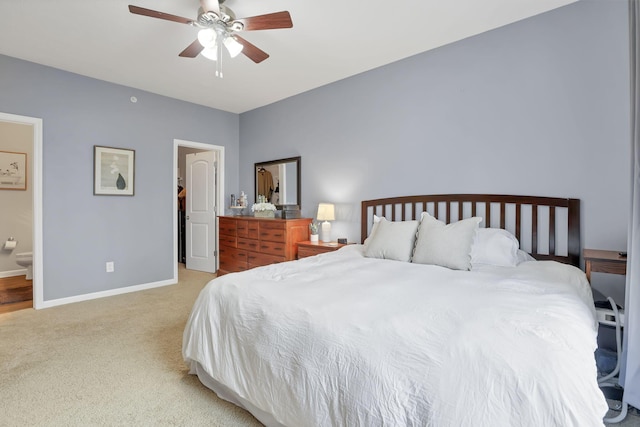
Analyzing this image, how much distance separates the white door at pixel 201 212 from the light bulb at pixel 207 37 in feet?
9.72

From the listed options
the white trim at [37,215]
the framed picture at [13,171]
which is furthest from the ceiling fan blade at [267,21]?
the framed picture at [13,171]

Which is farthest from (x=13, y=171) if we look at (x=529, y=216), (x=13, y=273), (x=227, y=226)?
(x=529, y=216)

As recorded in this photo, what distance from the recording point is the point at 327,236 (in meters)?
3.98

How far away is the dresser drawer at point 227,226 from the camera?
15.5 feet

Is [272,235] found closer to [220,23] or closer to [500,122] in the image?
[220,23]

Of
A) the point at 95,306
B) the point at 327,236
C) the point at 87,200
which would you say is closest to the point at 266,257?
the point at 327,236

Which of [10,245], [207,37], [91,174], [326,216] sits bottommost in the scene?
[10,245]

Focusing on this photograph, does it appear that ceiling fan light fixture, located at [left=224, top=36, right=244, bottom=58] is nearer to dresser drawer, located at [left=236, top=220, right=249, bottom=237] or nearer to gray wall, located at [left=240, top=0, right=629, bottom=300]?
gray wall, located at [left=240, top=0, right=629, bottom=300]

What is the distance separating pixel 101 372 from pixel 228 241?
2742mm

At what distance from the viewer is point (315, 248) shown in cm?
371

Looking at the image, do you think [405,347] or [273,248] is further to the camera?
[273,248]

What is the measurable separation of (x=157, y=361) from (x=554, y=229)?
126 inches

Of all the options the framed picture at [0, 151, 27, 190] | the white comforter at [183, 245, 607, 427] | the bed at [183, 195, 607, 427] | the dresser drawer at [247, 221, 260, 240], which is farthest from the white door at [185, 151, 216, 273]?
the white comforter at [183, 245, 607, 427]

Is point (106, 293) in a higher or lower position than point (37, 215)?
lower
